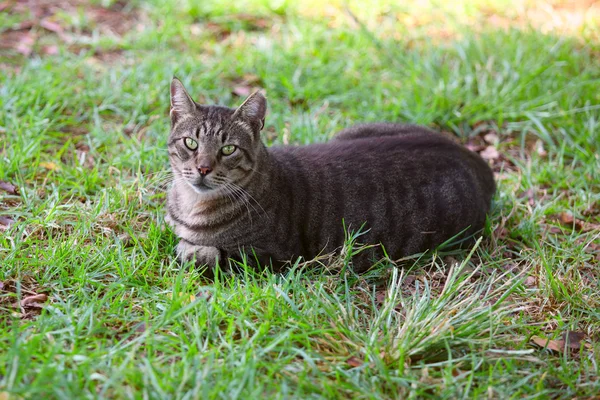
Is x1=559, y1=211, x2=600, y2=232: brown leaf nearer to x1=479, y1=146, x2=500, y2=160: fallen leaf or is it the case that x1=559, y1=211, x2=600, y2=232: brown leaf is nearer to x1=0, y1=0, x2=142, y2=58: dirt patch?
x1=479, y1=146, x2=500, y2=160: fallen leaf

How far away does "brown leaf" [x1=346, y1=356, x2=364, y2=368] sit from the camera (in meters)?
2.74

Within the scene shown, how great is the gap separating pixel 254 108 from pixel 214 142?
0.98 ft

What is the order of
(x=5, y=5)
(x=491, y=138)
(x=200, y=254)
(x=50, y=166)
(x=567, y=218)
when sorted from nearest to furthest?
(x=200, y=254)
(x=50, y=166)
(x=567, y=218)
(x=491, y=138)
(x=5, y=5)

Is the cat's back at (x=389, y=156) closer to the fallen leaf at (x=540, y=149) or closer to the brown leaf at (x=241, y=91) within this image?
the fallen leaf at (x=540, y=149)

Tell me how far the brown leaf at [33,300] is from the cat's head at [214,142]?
869mm

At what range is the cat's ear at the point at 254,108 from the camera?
3.48 metres

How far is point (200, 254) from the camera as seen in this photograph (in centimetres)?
347

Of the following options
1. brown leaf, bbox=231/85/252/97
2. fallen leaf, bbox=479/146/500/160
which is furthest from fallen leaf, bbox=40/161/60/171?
fallen leaf, bbox=479/146/500/160

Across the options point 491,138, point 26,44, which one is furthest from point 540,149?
point 26,44

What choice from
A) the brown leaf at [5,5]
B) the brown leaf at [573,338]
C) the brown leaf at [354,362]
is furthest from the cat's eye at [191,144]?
the brown leaf at [5,5]

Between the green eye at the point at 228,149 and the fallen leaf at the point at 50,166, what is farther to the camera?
the fallen leaf at the point at 50,166

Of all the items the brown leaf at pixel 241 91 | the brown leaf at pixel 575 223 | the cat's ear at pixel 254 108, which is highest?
the cat's ear at pixel 254 108

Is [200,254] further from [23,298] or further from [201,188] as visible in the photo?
[23,298]

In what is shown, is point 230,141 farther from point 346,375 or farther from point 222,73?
point 222,73
